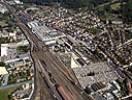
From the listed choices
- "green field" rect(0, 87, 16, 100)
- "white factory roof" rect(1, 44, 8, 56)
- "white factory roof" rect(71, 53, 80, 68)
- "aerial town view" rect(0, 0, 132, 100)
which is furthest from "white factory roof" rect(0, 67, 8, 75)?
"white factory roof" rect(71, 53, 80, 68)

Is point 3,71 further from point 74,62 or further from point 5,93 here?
point 74,62

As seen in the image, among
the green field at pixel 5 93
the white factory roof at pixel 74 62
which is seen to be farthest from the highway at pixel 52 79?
the green field at pixel 5 93

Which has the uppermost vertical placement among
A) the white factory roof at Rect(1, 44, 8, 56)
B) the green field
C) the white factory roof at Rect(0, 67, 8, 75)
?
the white factory roof at Rect(1, 44, 8, 56)

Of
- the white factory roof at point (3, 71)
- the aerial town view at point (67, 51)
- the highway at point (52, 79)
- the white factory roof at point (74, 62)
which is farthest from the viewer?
the white factory roof at point (74, 62)

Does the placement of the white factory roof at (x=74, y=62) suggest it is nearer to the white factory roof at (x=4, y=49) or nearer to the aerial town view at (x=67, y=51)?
the aerial town view at (x=67, y=51)

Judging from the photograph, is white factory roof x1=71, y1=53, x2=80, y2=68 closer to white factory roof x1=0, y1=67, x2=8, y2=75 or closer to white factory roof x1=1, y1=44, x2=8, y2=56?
white factory roof x1=0, y1=67, x2=8, y2=75

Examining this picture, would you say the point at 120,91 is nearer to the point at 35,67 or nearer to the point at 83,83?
the point at 83,83

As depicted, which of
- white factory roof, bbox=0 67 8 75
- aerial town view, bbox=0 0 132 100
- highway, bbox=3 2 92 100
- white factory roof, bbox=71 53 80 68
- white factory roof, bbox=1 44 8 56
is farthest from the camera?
white factory roof, bbox=1 44 8 56
